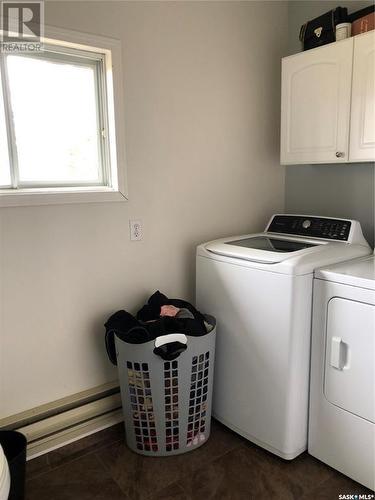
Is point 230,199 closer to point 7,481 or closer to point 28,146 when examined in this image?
point 28,146

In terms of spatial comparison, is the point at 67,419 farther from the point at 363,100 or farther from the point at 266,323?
the point at 363,100

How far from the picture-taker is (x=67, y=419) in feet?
6.18

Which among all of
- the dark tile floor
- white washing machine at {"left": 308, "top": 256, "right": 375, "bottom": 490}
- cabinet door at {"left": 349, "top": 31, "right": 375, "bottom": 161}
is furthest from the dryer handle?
cabinet door at {"left": 349, "top": 31, "right": 375, "bottom": 161}

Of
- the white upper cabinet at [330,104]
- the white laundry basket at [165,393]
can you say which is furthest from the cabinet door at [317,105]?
the white laundry basket at [165,393]

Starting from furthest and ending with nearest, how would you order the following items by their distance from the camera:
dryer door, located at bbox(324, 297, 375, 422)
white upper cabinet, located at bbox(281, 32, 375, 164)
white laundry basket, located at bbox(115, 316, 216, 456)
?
white upper cabinet, located at bbox(281, 32, 375, 164)
white laundry basket, located at bbox(115, 316, 216, 456)
dryer door, located at bbox(324, 297, 375, 422)

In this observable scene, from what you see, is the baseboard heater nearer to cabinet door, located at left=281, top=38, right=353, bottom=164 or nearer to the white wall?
the white wall

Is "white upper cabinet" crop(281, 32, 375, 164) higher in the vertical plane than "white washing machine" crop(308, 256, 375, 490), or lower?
higher

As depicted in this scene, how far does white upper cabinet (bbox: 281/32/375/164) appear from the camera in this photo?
1837mm

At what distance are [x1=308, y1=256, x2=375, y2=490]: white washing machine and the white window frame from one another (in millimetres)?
1084

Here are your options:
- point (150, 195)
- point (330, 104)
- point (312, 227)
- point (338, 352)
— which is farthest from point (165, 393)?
point (330, 104)

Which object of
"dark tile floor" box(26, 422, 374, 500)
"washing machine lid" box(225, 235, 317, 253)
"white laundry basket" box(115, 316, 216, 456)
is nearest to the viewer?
"dark tile floor" box(26, 422, 374, 500)

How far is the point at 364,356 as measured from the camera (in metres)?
1.51

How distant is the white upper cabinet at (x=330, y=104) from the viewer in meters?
1.84

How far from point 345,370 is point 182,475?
848 millimetres
